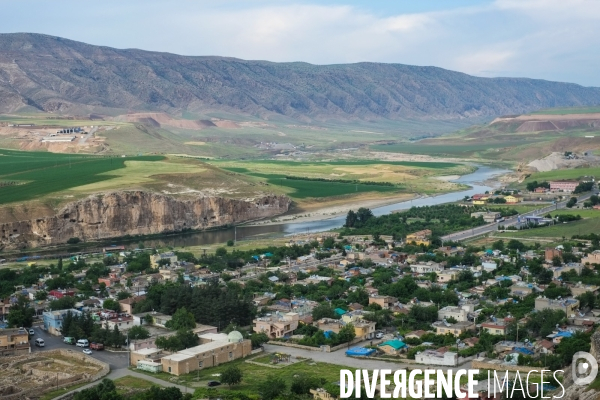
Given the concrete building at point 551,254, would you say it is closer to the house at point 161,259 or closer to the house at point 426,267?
the house at point 426,267

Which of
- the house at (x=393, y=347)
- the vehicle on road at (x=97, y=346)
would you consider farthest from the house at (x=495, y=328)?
the vehicle on road at (x=97, y=346)

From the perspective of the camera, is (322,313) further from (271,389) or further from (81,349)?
(271,389)

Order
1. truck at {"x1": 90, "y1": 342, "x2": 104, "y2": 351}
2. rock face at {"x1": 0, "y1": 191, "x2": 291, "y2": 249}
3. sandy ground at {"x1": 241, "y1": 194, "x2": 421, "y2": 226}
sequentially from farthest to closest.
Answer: sandy ground at {"x1": 241, "y1": 194, "x2": 421, "y2": 226} → rock face at {"x1": 0, "y1": 191, "x2": 291, "y2": 249} → truck at {"x1": 90, "y1": 342, "x2": 104, "y2": 351}

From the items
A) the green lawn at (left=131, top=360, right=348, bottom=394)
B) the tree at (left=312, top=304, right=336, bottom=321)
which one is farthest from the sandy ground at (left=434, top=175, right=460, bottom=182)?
the green lawn at (left=131, top=360, right=348, bottom=394)

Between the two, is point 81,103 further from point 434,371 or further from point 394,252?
point 434,371

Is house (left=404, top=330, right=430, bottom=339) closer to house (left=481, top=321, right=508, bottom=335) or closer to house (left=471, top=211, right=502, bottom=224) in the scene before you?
house (left=481, top=321, right=508, bottom=335)
